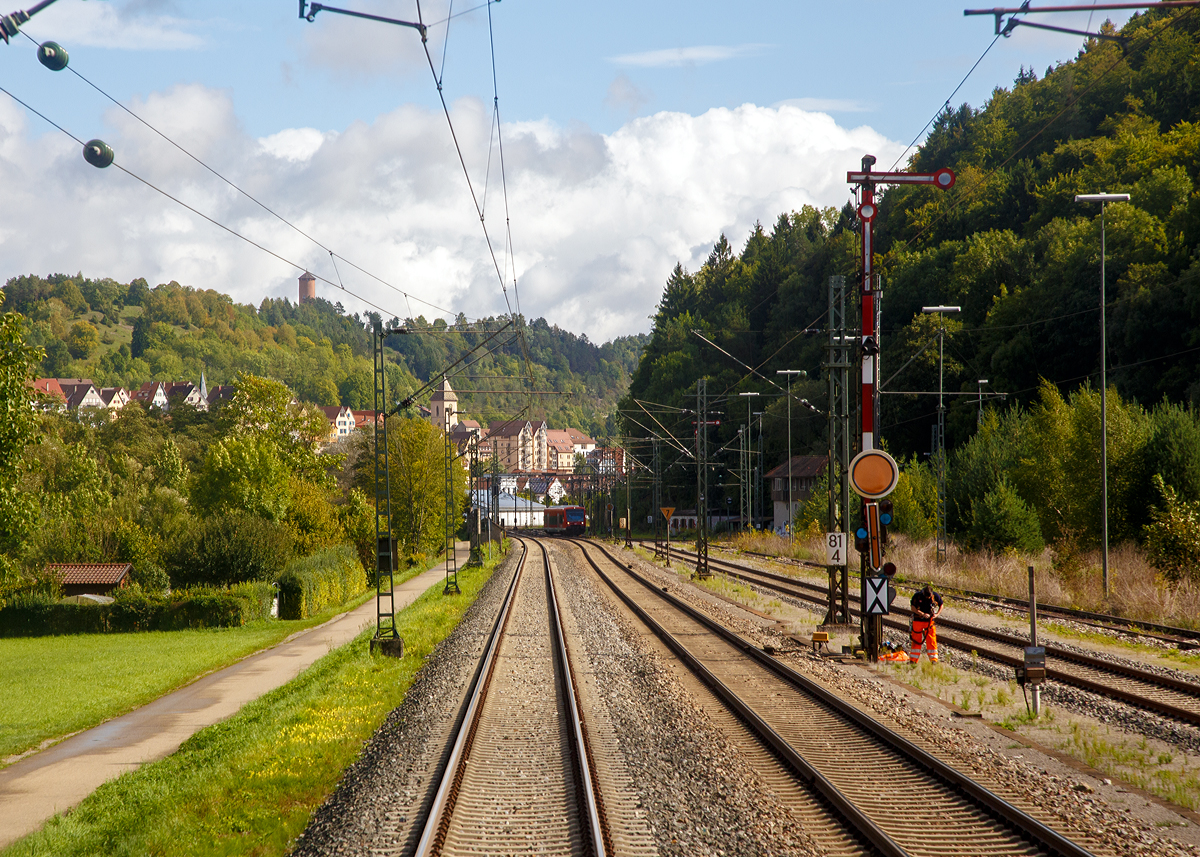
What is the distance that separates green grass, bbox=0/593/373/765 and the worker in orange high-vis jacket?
16.6m

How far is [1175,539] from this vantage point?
2591cm

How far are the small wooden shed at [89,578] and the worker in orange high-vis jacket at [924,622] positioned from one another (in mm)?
36986

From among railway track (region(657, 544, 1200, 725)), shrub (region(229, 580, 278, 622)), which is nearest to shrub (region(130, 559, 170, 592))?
shrub (region(229, 580, 278, 622))

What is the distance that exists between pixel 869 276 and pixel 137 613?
32314 millimetres

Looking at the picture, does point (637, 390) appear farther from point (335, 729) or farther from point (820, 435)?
point (335, 729)

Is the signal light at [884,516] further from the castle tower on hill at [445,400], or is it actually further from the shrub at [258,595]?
the shrub at [258,595]

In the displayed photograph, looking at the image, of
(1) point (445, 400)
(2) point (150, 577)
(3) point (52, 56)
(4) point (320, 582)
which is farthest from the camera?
(1) point (445, 400)

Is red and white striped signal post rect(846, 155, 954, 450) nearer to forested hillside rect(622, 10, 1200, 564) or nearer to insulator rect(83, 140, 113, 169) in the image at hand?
forested hillside rect(622, 10, 1200, 564)

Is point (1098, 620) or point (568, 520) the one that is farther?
point (568, 520)

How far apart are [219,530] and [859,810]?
3862 centimetres

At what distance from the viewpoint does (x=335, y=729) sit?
13555 millimetres

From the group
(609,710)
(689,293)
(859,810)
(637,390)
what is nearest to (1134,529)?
(609,710)

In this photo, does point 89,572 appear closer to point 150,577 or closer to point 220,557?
point 150,577

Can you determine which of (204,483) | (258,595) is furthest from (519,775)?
(204,483)
